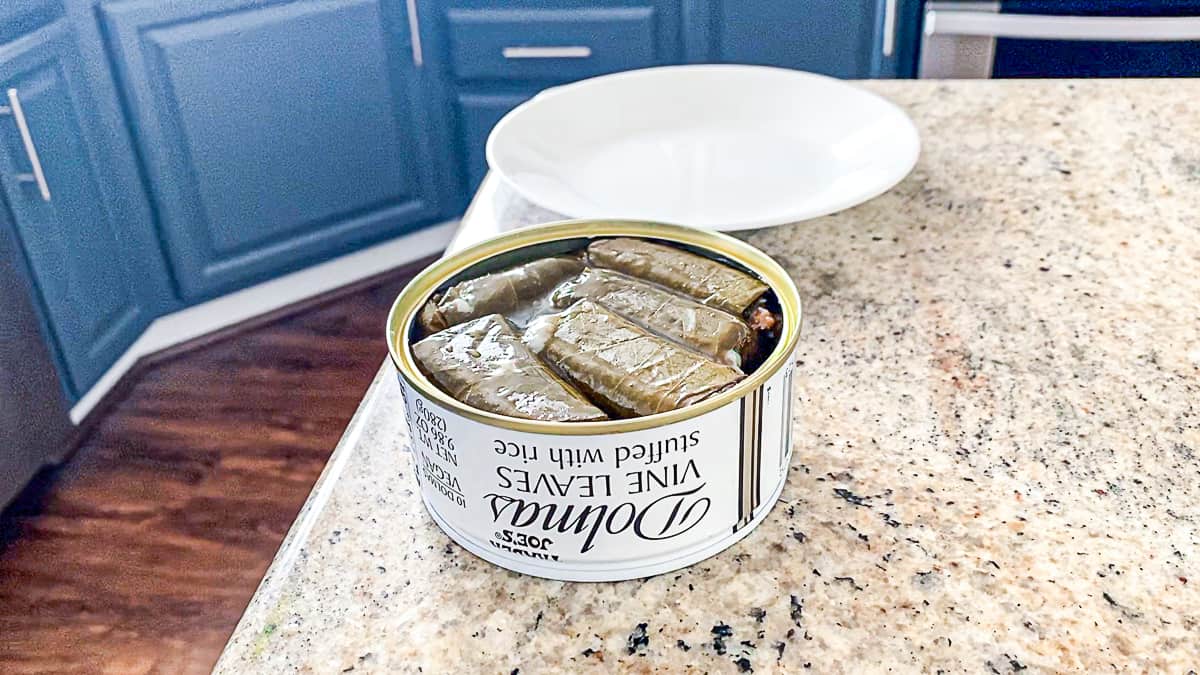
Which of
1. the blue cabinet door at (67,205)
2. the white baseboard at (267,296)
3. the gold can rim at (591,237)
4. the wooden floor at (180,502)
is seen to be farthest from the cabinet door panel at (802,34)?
the gold can rim at (591,237)

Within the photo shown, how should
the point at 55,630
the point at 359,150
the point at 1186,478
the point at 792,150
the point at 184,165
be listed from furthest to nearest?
the point at 359,150 → the point at 184,165 → the point at 55,630 → the point at 792,150 → the point at 1186,478

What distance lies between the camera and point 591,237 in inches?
22.6

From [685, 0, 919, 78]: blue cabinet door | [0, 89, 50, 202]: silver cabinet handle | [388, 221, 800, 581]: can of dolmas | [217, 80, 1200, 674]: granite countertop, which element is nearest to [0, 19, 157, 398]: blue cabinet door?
[0, 89, 50, 202]: silver cabinet handle

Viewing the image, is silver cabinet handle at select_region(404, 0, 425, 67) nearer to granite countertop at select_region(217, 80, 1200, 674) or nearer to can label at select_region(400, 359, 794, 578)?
granite countertop at select_region(217, 80, 1200, 674)

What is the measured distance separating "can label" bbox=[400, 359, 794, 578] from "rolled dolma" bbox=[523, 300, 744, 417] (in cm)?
2

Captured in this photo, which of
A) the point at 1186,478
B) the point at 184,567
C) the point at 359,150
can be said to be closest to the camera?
the point at 1186,478

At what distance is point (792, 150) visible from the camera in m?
0.91

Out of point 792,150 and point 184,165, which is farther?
point 184,165

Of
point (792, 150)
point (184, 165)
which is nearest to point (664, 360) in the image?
point (792, 150)

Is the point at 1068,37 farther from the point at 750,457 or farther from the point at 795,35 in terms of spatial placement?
the point at 750,457

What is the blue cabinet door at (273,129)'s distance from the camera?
6.70 feet

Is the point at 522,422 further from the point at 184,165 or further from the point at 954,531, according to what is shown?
the point at 184,165

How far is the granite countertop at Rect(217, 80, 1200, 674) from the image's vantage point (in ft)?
1.49

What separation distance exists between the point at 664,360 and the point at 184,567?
1479mm
